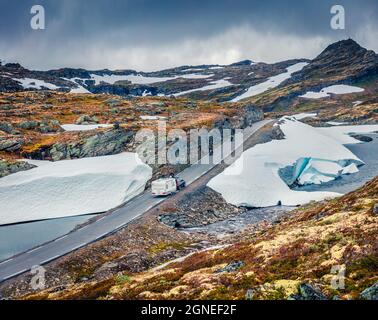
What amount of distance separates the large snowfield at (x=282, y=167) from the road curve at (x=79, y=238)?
7017 mm

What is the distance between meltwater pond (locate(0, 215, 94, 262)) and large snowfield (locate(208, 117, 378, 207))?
65.8ft

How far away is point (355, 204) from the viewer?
30.6 m

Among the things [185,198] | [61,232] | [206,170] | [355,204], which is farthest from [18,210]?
[355,204]

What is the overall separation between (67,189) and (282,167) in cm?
3349

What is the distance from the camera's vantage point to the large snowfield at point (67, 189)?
51.9m

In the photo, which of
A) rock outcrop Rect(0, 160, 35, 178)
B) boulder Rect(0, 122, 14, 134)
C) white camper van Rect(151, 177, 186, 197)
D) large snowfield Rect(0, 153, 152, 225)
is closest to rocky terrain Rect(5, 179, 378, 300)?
white camper van Rect(151, 177, 186, 197)

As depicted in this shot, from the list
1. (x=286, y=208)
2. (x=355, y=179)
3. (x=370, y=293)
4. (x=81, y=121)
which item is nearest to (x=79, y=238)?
(x=286, y=208)

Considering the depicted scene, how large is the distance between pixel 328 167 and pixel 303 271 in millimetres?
56532

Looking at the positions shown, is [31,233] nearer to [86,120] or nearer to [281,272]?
[281,272]

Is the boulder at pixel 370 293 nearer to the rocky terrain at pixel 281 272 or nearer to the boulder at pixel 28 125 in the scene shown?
the rocky terrain at pixel 281 272

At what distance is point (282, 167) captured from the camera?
67.4 meters

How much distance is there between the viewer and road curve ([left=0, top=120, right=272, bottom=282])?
33.0 meters

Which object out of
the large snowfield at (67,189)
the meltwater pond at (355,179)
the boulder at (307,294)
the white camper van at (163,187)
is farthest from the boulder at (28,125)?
the boulder at (307,294)

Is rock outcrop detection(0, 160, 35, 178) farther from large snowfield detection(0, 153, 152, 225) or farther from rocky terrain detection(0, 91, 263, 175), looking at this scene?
large snowfield detection(0, 153, 152, 225)
